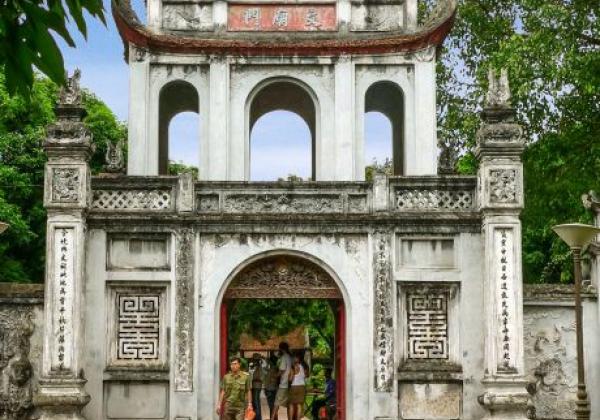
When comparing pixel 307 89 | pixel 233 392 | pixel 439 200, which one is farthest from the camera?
pixel 307 89

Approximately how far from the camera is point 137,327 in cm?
1587

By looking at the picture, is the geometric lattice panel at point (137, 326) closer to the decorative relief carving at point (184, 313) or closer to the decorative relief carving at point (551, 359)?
the decorative relief carving at point (184, 313)

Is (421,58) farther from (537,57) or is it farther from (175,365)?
(175,365)

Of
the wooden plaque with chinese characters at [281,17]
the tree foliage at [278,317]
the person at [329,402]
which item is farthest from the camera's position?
the tree foliage at [278,317]

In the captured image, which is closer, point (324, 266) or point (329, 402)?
point (324, 266)

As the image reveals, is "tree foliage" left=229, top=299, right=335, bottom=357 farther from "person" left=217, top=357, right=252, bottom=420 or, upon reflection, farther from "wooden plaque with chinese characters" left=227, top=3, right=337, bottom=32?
"person" left=217, top=357, right=252, bottom=420

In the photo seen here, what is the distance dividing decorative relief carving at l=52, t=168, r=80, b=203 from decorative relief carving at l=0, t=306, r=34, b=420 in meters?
2.06

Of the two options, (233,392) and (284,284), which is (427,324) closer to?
(284,284)

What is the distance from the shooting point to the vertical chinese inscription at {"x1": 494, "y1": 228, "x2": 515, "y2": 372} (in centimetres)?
1519

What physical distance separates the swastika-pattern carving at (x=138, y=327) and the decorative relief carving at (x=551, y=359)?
584 centimetres

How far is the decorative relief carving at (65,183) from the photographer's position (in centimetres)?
1545

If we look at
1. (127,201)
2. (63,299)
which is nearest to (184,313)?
(63,299)

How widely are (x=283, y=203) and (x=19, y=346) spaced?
183 inches

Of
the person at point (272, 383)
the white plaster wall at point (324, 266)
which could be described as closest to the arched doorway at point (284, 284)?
the white plaster wall at point (324, 266)
